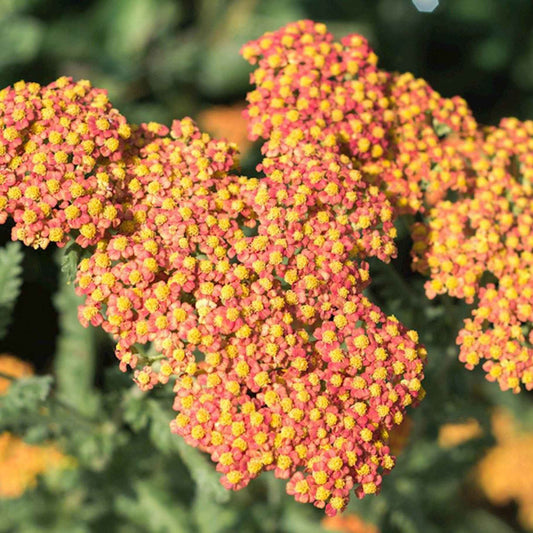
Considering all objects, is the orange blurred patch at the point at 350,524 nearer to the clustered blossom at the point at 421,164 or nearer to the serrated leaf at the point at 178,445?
the serrated leaf at the point at 178,445

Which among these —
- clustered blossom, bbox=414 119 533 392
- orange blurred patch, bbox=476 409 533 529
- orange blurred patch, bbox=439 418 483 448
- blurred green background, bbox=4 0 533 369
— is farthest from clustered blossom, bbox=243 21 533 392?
blurred green background, bbox=4 0 533 369

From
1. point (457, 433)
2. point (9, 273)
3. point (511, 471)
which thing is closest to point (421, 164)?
point (9, 273)

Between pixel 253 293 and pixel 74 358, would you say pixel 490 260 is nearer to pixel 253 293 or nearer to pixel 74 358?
pixel 253 293

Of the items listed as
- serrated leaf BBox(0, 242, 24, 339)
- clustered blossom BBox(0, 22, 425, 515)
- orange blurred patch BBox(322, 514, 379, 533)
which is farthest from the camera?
orange blurred patch BBox(322, 514, 379, 533)

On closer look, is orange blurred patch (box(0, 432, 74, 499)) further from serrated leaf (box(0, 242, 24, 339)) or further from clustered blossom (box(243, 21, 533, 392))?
clustered blossom (box(243, 21, 533, 392))

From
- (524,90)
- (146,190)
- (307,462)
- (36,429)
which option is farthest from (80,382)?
(524,90)

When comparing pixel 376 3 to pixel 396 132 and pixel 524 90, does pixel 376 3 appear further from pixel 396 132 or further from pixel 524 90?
pixel 396 132

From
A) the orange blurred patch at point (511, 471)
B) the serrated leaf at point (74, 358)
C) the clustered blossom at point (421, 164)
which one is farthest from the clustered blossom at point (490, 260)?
the orange blurred patch at point (511, 471)
